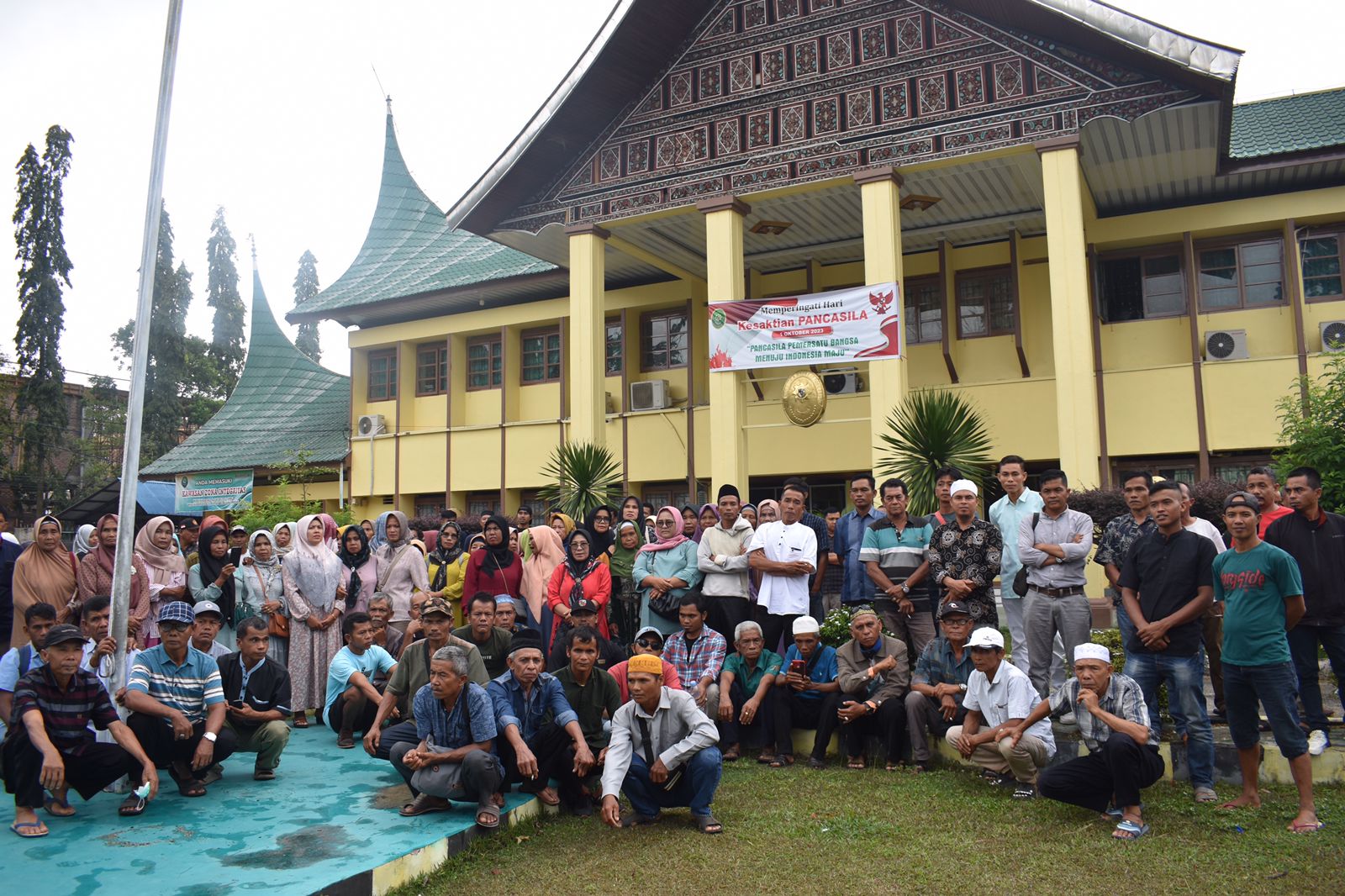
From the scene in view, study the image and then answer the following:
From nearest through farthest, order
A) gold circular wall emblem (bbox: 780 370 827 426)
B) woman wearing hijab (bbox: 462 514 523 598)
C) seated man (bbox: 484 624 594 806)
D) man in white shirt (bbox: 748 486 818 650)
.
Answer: seated man (bbox: 484 624 594 806) → man in white shirt (bbox: 748 486 818 650) → woman wearing hijab (bbox: 462 514 523 598) → gold circular wall emblem (bbox: 780 370 827 426)

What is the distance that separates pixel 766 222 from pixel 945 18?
12.4ft

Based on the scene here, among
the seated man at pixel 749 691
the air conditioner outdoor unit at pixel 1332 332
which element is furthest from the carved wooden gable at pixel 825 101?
the seated man at pixel 749 691

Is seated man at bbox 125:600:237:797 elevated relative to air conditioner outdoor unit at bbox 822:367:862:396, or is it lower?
lower

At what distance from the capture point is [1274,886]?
14.5ft

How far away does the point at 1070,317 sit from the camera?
11.5 m

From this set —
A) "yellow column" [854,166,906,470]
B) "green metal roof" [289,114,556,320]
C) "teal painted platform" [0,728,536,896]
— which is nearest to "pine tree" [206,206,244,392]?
"green metal roof" [289,114,556,320]

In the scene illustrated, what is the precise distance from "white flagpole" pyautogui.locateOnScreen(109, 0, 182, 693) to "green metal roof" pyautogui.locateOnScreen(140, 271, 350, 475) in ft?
46.8

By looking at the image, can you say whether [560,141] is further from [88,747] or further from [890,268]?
[88,747]

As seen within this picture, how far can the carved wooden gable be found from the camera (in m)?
11.7

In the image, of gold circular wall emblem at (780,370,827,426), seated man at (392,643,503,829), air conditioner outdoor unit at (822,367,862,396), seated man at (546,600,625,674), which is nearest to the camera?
seated man at (392,643,503,829)

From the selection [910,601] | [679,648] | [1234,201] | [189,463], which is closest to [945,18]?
[1234,201]

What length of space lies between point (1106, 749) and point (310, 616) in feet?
19.8

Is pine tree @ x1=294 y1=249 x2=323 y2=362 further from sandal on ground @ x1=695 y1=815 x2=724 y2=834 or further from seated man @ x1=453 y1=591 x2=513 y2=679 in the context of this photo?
sandal on ground @ x1=695 y1=815 x2=724 y2=834

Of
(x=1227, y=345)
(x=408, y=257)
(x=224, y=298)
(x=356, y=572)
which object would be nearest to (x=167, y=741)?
(x=356, y=572)
